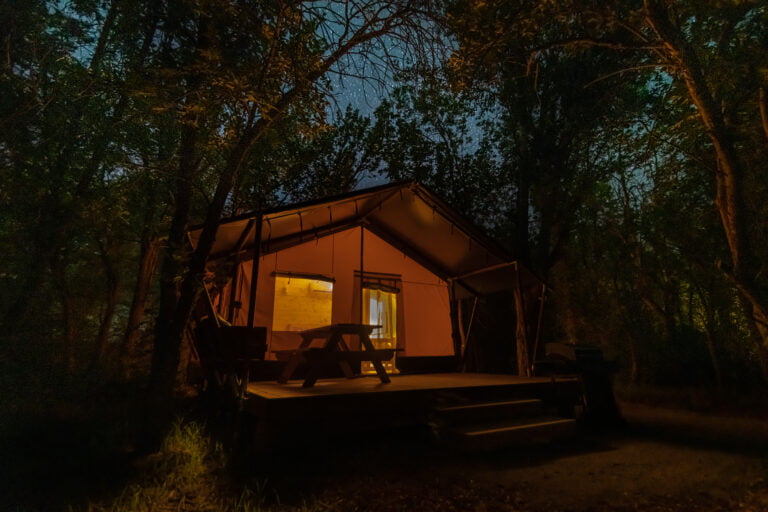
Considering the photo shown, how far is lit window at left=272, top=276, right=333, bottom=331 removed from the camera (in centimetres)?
659

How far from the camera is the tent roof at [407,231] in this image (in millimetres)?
5867

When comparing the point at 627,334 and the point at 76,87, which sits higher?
the point at 76,87

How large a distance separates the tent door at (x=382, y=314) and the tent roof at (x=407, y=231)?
37.0 inches

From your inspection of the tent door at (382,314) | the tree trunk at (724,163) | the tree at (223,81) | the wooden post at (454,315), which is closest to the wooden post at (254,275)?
the tree at (223,81)

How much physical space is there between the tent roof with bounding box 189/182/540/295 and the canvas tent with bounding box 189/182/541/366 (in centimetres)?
2

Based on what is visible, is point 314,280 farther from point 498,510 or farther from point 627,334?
point 627,334

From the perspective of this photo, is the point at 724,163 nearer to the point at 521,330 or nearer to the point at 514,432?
the point at 514,432

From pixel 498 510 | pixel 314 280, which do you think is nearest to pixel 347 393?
pixel 498 510

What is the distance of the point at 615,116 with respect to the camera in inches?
366

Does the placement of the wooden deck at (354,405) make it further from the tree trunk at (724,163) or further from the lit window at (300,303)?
the tree trunk at (724,163)

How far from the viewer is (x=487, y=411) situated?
4.42 metres

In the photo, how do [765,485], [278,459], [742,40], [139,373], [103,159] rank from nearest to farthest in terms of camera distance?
[765,485]
[278,459]
[742,40]
[103,159]
[139,373]

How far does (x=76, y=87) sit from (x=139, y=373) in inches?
211

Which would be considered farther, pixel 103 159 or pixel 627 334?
pixel 627 334
